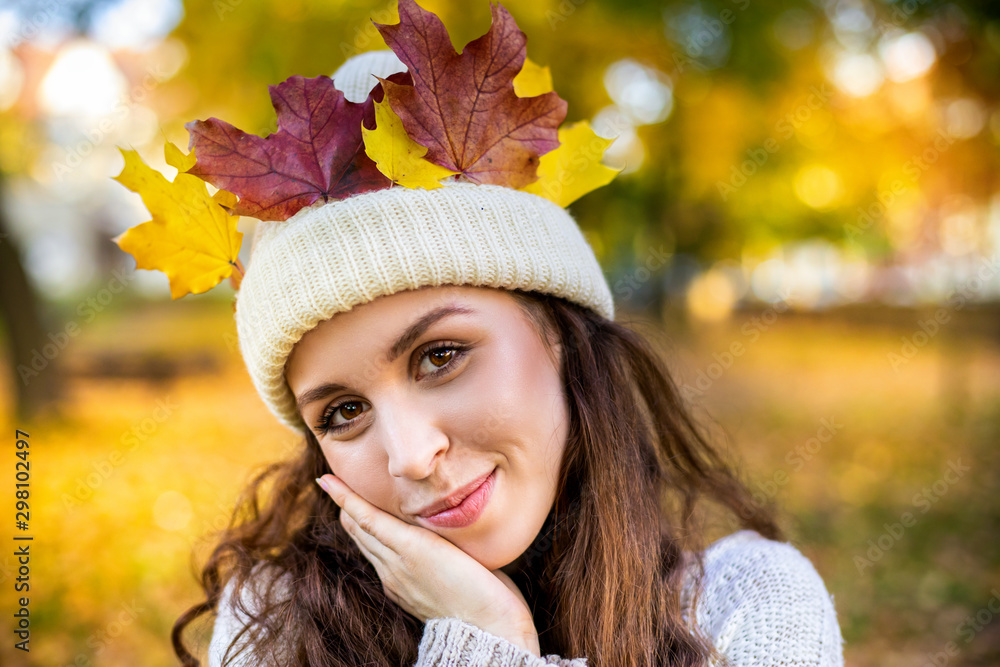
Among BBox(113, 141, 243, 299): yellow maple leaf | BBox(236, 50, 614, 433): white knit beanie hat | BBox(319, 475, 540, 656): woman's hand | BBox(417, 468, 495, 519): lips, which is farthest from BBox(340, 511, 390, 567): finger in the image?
BBox(113, 141, 243, 299): yellow maple leaf

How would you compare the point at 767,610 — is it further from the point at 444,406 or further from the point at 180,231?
the point at 180,231

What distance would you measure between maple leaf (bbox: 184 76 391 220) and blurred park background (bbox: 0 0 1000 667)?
0.36 m

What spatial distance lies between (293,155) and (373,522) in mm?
958

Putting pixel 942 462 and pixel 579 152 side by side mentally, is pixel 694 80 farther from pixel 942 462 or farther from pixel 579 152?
pixel 579 152

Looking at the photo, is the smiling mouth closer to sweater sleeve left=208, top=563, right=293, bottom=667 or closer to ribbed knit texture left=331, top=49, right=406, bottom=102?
sweater sleeve left=208, top=563, right=293, bottom=667

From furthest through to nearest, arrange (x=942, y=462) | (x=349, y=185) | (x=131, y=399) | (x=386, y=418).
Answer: (x=131, y=399), (x=942, y=462), (x=349, y=185), (x=386, y=418)

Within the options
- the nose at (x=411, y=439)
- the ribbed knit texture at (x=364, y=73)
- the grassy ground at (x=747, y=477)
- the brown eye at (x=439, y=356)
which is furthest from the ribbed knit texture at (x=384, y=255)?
the grassy ground at (x=747, y=477)

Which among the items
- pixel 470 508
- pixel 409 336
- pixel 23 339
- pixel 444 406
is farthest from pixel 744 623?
pixel 23 339

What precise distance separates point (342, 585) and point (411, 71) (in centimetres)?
140

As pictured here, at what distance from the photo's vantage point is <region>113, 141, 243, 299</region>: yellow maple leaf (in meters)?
1.79

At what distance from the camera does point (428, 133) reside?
1740 millimetres

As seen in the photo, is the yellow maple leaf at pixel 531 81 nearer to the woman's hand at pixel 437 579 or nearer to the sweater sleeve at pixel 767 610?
the woman's hand at pixel 437 579

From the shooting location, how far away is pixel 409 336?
5.38 feet

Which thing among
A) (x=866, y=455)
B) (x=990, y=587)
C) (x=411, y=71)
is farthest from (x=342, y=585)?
(x=866, y=455)
